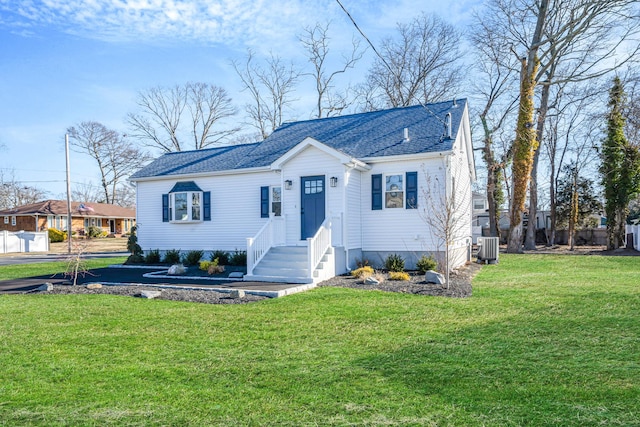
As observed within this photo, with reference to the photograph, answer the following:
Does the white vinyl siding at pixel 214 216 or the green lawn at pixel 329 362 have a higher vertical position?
the white vinyl siding at pixel 214 216

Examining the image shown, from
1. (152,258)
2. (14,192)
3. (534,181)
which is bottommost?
(152,258)

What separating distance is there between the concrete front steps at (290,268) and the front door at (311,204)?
83cm

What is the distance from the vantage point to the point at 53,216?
4241 cm

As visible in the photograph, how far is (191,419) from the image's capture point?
3496 mm

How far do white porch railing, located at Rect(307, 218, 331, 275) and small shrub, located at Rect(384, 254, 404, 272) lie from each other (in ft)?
7.08

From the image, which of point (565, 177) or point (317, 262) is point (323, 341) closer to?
point (317, 262)

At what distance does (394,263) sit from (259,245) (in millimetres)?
4172

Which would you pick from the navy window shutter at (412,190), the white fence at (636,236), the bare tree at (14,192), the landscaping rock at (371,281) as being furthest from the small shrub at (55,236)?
the white fence at (636,236)

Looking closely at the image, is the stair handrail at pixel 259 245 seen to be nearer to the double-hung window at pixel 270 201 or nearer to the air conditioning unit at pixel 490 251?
the double-hung window at pixel 270 201

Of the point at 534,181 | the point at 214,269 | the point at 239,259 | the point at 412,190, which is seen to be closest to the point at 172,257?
the point at 239,259

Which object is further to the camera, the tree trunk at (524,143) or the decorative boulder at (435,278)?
the tree trunk at (524,143)

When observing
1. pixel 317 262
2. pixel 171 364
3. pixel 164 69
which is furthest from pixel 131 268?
pixel 171 364

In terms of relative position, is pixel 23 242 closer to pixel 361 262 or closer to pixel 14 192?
pixel 14 192

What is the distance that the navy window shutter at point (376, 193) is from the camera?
13.9m
